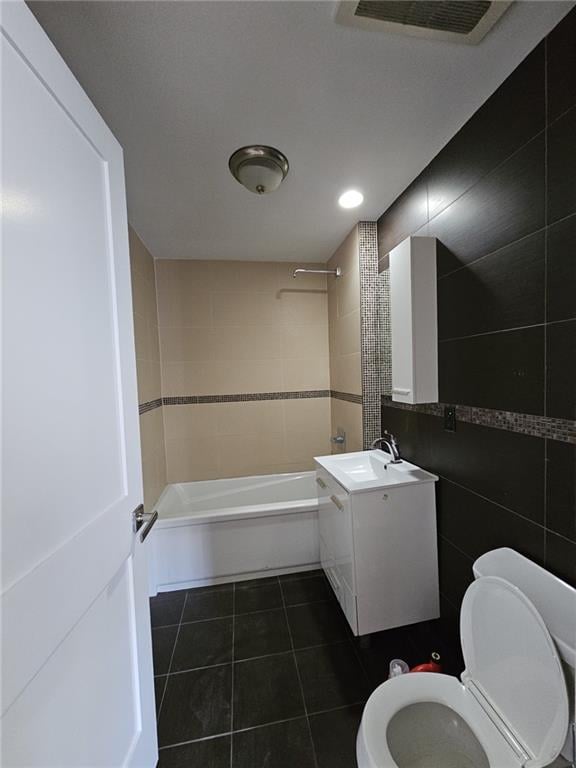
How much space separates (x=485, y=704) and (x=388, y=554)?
1.98 ft

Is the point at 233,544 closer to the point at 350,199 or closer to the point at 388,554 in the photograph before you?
the point at 388,554

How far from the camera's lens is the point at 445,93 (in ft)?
3.73

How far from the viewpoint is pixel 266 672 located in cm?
142

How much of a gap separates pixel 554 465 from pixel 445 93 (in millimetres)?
1386

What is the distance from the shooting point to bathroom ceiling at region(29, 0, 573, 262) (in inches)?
35.1

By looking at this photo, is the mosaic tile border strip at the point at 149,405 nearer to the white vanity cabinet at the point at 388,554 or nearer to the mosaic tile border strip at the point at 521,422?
the white vanity cabinet at the point at 388,554

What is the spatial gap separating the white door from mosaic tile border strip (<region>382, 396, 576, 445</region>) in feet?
4.40

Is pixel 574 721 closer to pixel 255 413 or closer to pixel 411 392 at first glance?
pixel 411 392

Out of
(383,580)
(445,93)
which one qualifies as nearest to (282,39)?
(445,93)

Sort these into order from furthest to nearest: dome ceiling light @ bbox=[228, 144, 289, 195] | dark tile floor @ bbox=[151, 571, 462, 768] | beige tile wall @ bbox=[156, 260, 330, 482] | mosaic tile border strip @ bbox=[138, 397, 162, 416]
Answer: beige tile wall @ bbox=[156, 260, 330, 482] < mosaic tile border strip @ bbox=[138, 397, 162, 416] < dome ceiling light @ bbox=[228, 144, 289, 195] < dark tile floor @ bbox=[151, 571, 462, 768]

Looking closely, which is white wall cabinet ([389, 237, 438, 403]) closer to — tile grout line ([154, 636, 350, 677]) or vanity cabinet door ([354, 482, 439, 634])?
vanity cabinet door ([354, 482, 439, 634])

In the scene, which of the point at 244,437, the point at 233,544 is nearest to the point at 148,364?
the point at 244,437

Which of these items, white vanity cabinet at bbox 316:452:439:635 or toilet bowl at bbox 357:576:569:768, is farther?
white vanity cabinet at bbox 316:452:439:635

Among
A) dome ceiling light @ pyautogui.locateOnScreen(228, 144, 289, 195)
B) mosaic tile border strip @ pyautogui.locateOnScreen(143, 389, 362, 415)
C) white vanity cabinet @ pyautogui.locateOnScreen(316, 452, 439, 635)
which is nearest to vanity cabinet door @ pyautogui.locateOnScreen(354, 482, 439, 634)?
white vanity cabinet @ pyautogui.locateOnScreen(316, 452, 439, 635)
